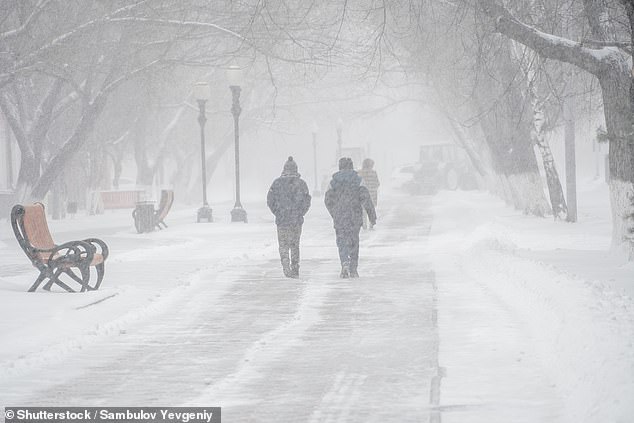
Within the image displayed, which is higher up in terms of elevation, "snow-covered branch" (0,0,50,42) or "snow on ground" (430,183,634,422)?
"snow-covered branch" (0,0,50,42)

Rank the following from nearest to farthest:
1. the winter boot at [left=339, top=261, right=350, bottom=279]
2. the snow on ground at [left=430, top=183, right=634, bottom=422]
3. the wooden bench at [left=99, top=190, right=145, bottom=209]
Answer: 1. the snow on ground at [left=430, top=183, right=634, bottom=422]
2. the winter boot at [left=339, top=261, right=350, bottom=279]
3. the wooden bench at [left=99, top=190, right=145, bottom=209]

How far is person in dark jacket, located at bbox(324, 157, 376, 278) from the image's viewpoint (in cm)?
1603

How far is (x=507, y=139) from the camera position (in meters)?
30.8

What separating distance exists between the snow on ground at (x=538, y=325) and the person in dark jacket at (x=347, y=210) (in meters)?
1.26

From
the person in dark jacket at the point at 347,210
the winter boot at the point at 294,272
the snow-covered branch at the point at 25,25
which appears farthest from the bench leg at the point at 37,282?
the snow-covered branch at the point at 25,25

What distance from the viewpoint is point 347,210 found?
1620 cm

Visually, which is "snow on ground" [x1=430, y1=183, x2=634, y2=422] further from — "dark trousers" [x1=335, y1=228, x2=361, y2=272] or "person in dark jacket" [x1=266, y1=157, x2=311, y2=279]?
"person in dark jacket" [x1=266, y1=157, x2=311, y2=279]

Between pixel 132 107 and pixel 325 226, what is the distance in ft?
46.4

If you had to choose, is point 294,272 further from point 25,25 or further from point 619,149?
point 25,25

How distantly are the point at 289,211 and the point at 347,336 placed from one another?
586cm

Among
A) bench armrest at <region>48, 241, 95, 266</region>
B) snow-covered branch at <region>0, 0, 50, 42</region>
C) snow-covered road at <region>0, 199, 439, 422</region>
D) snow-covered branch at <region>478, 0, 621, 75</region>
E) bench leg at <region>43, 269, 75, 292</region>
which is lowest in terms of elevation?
snow-covered road at <region>0, 199, 439, 422</region>

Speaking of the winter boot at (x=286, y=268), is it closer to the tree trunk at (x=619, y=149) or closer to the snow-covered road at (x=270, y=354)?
the snow-covered road at (x=270, y=354)

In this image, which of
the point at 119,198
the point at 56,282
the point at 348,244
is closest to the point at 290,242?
the point at 348,244

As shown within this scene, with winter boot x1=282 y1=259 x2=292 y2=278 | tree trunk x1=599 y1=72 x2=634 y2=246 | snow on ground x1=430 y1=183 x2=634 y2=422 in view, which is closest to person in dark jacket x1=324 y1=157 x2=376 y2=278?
winter boot x1=282 y1=259 x2=292 y2=278
